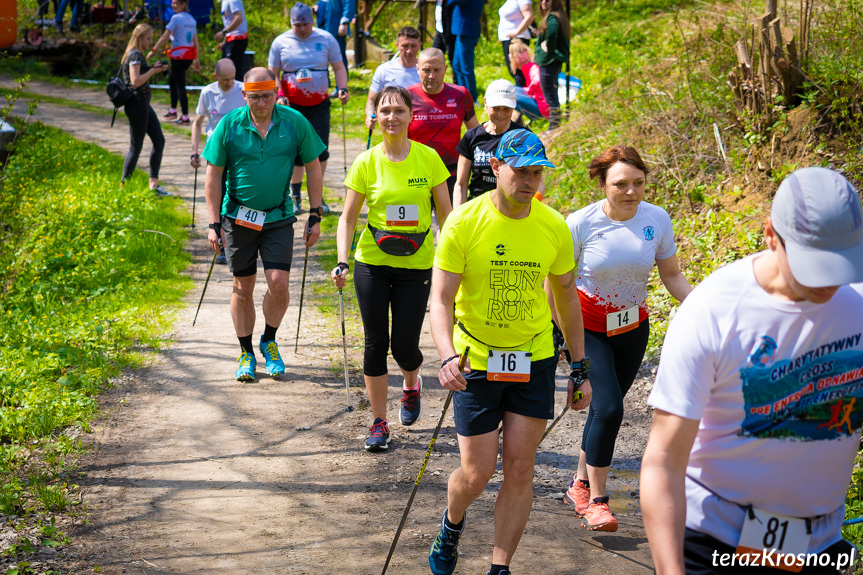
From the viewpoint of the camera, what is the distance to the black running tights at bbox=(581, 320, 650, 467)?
4512mm

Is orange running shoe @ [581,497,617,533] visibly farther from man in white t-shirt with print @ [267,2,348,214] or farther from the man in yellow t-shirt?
man in white t-shirt with print @ [267,2,348,214]

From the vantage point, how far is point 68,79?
20.9 meters

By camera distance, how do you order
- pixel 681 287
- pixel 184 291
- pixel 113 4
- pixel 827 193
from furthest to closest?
pixel 113 4 → pixel 184 291 → pixel 681 287 → pixel 827 193

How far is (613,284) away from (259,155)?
2.96 m

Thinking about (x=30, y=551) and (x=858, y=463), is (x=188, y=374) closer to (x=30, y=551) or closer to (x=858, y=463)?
(x=30, y=551)

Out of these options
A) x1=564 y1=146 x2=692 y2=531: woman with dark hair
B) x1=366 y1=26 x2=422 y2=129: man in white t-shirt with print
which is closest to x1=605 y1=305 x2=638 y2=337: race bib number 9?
x1=564 y1=146 x2=692 y2=531: woman with dark hair

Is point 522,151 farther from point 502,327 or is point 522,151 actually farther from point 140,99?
point 140,99

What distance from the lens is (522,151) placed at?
3764mm

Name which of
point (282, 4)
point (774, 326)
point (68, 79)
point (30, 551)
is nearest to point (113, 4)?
point (68, 79)

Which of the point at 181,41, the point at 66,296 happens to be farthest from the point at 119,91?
the point at 181,41

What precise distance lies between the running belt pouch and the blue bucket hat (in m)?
1.63

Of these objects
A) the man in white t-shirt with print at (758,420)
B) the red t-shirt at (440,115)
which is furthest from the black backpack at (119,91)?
the man in white t-shirt with print at (758,420)

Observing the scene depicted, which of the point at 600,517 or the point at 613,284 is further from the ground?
the point at 613,284

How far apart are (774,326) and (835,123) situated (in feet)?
22.4
